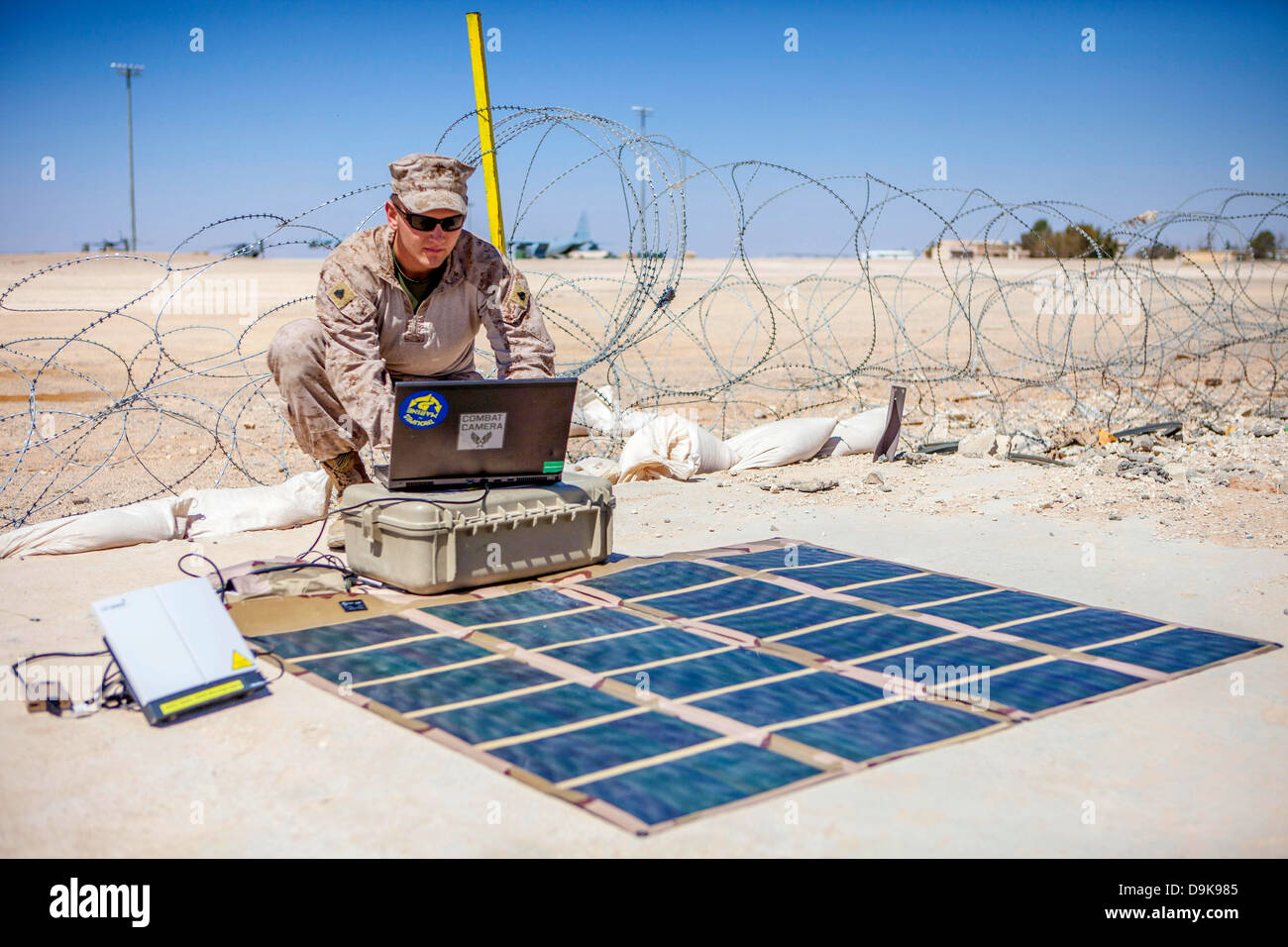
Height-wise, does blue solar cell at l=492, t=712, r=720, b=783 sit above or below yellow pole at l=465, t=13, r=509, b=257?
below

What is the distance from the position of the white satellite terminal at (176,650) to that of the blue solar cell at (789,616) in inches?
61.0

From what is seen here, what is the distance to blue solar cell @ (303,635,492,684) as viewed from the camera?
3348mm

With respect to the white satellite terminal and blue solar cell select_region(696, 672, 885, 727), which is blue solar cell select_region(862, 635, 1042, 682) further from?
the white satellite terminal

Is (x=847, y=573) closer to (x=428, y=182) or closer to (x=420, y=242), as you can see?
(x=420, y=242)

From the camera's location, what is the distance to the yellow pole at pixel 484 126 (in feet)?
20.8

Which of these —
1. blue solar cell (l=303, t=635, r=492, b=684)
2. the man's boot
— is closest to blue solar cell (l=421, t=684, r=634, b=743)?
blue solar cell (l=303, t=635, r=492, b=684)

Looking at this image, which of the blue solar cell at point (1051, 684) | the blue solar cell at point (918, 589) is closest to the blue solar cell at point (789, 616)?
the blue solar cell at point (918, 589)

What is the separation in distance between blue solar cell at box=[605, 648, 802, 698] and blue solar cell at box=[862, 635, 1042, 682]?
0.30 metres

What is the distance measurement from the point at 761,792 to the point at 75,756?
65.2 inches

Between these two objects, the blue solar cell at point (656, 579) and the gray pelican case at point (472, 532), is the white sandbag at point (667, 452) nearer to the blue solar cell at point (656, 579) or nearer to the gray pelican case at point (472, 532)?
the blue solar cell at point (656, 579)

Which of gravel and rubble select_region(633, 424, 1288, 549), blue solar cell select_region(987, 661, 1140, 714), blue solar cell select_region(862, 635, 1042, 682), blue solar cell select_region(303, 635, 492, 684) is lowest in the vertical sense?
blue solar cell select_region(987, 661, 1140, 714)

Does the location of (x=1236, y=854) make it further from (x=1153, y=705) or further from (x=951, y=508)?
(x=951, y=508)

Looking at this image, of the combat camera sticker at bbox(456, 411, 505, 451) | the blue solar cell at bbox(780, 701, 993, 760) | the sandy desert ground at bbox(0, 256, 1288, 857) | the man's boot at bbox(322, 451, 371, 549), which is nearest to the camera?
Answer: the sandy desert ground at bbox(0, 256, 1288, 857)
